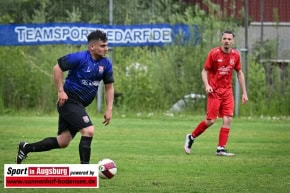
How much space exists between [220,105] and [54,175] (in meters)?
5.93

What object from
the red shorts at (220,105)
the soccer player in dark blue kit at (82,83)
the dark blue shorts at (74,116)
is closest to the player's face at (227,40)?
the red shorts at (220,105)

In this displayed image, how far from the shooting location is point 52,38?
986 inches

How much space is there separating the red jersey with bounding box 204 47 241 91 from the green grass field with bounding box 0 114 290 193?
1.20 m

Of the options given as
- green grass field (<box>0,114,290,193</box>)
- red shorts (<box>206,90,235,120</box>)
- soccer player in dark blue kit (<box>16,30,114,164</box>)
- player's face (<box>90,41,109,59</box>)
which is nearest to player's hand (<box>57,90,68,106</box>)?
soccer player in dark blue kit (<box>16,30,114,164</box>)

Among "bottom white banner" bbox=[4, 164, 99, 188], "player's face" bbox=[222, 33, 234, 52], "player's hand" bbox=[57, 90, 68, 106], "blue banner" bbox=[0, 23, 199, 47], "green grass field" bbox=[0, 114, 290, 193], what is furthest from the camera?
"blue banner" bbox=[0, 23, 199, 47]

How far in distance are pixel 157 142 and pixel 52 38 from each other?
28.7 ft

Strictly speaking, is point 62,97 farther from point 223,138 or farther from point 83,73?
point 223,138

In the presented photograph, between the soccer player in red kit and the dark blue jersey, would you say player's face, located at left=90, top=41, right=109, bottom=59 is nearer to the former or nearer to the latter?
the dark blue jersey

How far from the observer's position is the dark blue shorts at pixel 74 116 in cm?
1159

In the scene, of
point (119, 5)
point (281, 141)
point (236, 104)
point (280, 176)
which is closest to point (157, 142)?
point (281, 141)

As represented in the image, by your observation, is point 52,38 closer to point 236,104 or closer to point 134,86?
point 134,86

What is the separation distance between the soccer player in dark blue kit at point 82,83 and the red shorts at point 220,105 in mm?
3572

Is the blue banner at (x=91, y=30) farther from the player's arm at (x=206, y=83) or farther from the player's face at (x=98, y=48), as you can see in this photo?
the player's face at (x=98, y=48)

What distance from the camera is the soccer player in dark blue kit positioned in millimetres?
11523
